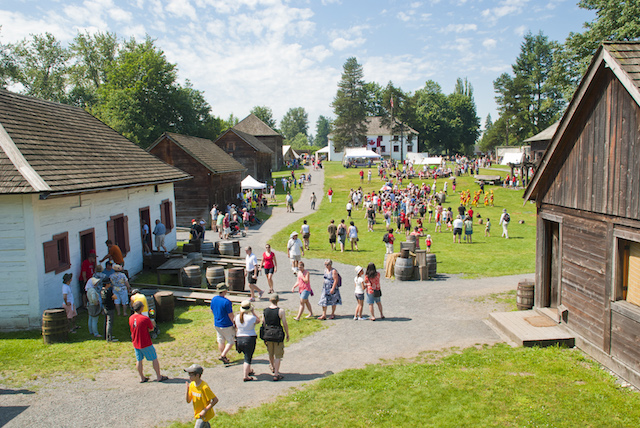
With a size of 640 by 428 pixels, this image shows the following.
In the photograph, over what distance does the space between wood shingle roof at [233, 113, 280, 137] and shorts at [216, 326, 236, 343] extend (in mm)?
57651

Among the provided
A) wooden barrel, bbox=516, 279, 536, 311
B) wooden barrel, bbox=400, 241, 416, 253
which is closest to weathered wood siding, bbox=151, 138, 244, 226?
wooden barrel, bbox=400, 241, 416, 253

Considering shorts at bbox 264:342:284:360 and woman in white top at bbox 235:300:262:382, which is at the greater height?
woman in white top at bbox 235:300:262:382

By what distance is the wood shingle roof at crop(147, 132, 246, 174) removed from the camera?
98.0 feet

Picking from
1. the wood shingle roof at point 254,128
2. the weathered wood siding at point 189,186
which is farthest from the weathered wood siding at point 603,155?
the wood shingle roof at point 254,128

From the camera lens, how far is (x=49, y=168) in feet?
41.4

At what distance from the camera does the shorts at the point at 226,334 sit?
32.0 feet

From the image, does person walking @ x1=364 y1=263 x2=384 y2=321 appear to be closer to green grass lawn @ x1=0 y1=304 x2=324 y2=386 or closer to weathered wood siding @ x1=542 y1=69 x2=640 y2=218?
green grass lawn @ x1=0 y1=304 x2=324 y2=386

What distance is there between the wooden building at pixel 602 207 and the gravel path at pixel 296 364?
2.38m

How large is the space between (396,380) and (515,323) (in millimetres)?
4625

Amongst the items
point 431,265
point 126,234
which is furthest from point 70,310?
point 431,265

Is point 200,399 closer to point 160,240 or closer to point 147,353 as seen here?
point 147,353

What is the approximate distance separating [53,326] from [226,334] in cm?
443

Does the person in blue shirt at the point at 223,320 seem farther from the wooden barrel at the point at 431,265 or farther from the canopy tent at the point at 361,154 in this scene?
the canopy tent at the point at 361,154

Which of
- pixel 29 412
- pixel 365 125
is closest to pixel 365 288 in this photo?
pixel 29 412
